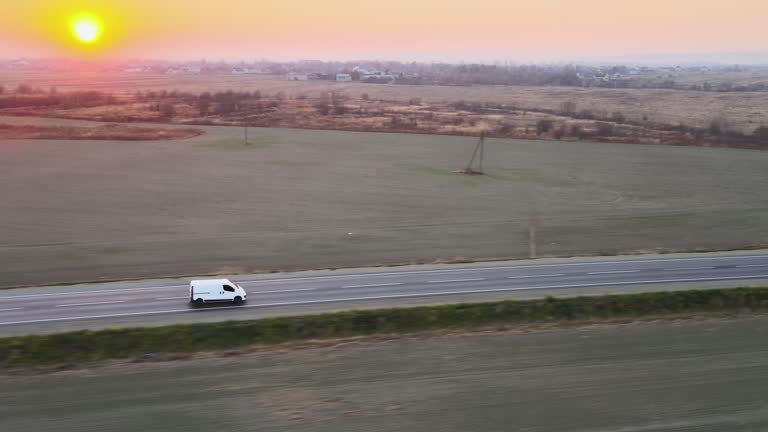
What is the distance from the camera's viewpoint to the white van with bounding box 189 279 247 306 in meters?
18.4

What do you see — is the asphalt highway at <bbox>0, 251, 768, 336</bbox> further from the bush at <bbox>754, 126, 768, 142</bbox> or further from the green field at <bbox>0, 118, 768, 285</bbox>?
the bush at <bbox>754, 126, 768, 142</bbox>

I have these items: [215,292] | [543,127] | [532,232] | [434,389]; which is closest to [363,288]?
[215,292]

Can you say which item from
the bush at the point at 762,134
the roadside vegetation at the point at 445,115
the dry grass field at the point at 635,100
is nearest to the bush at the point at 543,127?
the roadside vegetation at the point at 445,115

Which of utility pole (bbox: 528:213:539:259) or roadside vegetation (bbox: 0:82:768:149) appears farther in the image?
roadside vegetation (bbox: 0:82:768:149)

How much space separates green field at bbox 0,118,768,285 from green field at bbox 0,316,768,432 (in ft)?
24.3

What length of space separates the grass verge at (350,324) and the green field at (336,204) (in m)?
5.66

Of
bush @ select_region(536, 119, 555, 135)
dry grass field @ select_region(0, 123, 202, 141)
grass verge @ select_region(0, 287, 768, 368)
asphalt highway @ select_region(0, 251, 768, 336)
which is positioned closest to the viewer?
grass verge @ select_region(0, 287, 768, 368)

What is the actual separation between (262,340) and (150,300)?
4413 mm

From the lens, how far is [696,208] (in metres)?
32.6

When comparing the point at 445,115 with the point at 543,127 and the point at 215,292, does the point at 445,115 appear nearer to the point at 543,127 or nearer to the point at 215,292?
the point at 543,127

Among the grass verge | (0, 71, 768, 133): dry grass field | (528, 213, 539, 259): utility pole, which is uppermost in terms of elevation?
(0, 71, 768, 133): dry grass field

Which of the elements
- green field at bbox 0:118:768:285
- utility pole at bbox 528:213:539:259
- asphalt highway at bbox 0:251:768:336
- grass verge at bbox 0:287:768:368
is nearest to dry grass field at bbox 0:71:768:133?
green field at bbox 0:118:768:285

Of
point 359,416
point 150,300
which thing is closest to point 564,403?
point 359,416

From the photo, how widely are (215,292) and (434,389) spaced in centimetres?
736
